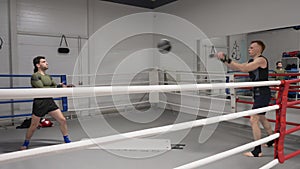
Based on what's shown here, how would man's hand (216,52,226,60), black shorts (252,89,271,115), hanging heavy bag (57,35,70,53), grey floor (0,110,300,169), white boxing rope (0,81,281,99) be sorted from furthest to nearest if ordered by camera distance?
hanging heavy bag (57,35,70,53), black shorts (252,89,271,115), grey floor (0,110,300,169), man's hand (216,52,226,60), white boxing rope (0,81,281,99)

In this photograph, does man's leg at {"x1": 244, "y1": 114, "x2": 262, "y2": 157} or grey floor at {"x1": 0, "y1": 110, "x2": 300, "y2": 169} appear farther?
man's leg at {"x1": 244, "y1": 114, "x2": 262, "y2": 157}

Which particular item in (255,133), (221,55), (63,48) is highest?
(63,48)

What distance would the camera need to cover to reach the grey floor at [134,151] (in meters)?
2.50

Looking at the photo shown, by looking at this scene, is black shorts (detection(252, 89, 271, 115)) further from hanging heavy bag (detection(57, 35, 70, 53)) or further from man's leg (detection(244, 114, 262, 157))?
hanging heavy bag (detection(57, 35, 70, 53))

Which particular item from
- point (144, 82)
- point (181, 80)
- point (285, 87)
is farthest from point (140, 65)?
point (285, 87)

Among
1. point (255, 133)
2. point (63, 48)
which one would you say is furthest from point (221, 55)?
point (63, 48)

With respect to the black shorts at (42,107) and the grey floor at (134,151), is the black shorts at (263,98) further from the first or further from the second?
the black shorts at (42,107)

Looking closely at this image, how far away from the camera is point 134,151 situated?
2869 mm

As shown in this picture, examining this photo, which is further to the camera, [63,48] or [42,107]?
[63,48]

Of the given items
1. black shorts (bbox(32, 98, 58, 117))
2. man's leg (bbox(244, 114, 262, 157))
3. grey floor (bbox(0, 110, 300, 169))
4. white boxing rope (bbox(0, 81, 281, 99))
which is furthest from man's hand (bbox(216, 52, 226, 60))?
black shorts (bbox(32, 98, 58, 117))

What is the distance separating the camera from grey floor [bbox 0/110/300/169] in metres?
2.50

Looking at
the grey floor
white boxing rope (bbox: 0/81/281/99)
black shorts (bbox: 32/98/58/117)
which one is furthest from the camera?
black shorts (bbox: 32/98/58/117)

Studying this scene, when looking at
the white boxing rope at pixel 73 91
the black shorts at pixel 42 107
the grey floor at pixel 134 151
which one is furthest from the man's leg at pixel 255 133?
the black shorts at pixel 42 107

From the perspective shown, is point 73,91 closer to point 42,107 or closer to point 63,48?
point 42,107
